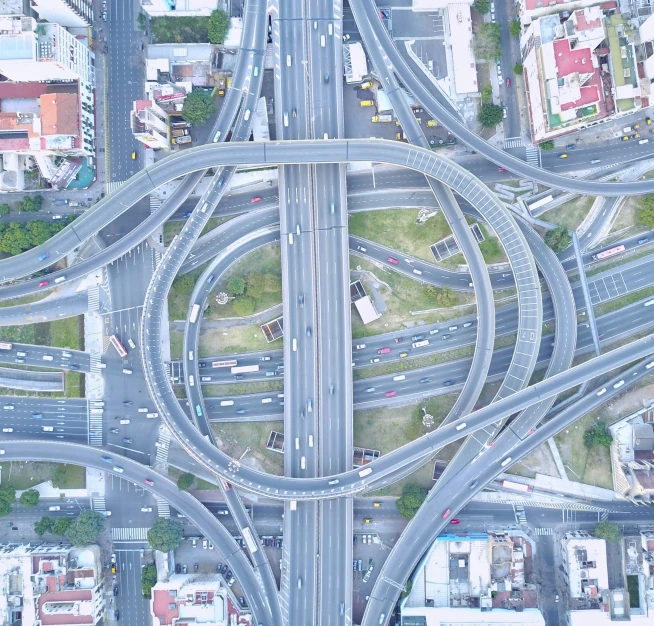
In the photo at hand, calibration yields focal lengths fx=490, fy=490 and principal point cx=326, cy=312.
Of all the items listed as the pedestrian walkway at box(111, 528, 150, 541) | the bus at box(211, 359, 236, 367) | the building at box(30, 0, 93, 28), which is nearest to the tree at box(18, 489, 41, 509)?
the pedestrian walkway at box(111, 528, 150, 541)

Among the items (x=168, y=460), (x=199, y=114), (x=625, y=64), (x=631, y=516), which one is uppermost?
(x=625, y=64)

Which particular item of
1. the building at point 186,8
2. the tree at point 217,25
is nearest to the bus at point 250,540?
the tree at point 217,25

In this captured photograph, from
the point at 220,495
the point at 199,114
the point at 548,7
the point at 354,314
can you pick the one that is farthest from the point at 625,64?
the point at 220,495

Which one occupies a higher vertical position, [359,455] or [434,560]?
[359,455]

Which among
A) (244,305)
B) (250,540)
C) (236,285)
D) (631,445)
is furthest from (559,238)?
(250,540)

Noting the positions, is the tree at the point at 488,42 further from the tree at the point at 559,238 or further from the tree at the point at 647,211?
the tree at the point at 647,211

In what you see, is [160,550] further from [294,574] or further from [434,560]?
[434,560]

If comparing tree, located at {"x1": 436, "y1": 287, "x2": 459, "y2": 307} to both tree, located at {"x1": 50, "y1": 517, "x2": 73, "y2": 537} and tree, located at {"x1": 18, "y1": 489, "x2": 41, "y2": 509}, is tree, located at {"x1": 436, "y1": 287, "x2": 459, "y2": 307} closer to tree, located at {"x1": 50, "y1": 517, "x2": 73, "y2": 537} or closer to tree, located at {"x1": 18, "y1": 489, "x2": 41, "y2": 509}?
tree, located at {"x1": 50, "y1": 517, "x2": 73, "y2": 537}
